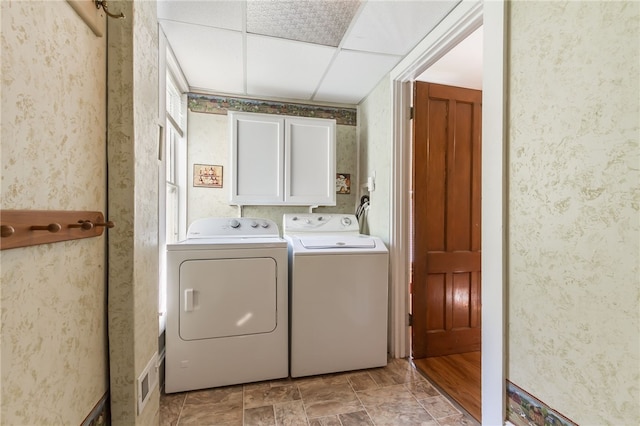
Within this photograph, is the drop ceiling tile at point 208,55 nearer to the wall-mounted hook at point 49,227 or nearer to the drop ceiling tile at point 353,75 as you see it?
the drop ceiling tile at point 353,75

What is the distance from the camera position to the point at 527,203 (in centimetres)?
109

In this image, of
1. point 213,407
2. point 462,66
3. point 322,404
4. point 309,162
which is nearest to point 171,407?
point 213,407

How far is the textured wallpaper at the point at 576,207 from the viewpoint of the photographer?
0.79 m

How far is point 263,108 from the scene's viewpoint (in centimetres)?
269

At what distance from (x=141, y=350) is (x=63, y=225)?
61 centimetres

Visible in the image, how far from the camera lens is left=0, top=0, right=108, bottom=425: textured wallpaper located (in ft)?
1.87

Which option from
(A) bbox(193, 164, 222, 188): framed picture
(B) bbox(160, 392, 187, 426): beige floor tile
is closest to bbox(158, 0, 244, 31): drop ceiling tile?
(A) bbox(193, 164, 222, 188): framed picture

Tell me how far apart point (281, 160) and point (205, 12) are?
45.6 inches

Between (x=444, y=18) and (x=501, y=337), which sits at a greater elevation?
(x=444, y=18)

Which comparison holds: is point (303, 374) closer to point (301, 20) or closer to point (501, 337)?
point (501, 337)

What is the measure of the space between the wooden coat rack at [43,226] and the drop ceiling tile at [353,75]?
6.14ft

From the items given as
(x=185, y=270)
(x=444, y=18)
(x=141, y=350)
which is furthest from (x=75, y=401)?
(x=444, y=18)

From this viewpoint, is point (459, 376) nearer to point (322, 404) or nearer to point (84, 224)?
point (322, 404)

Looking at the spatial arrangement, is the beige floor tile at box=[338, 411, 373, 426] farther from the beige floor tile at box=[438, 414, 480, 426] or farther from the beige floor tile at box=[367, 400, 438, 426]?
the beige floor tile at box=[438, 414, 480, 426]
